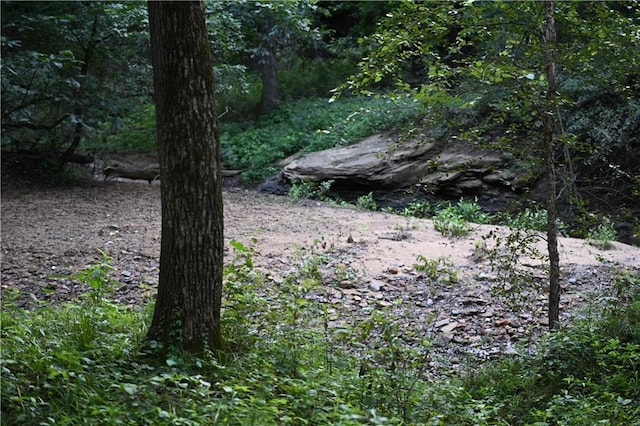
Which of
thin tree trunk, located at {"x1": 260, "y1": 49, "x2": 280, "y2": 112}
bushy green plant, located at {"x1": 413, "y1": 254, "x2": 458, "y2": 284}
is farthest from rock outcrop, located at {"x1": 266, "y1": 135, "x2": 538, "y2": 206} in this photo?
bushy green plant, located at {"x1": 413, "y1": 254, "x2": 458, "y2": 284}

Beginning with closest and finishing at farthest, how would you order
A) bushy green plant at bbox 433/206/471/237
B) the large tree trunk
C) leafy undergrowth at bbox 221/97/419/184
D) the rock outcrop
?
the large tree trunk
bushy green plant at bbox 433/206/471/237
the rock outcrop
leafy undergrowth at bbox 221/97/419/184

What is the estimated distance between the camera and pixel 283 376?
13.5 ft

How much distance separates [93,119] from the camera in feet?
39.2

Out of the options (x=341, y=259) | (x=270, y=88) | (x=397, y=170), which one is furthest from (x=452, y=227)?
(x=270, y=88)

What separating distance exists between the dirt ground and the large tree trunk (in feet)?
4.46

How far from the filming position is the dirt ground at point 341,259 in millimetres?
6336

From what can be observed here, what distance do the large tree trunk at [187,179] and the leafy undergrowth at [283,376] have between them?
25 centimetres

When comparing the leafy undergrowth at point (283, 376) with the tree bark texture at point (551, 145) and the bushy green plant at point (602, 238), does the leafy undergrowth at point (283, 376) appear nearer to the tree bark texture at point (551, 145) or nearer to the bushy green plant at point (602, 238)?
the tree bark texture at point (551, 145)

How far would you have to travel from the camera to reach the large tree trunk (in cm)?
394

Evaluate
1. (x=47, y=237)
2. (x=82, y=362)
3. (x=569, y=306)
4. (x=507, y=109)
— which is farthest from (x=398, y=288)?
(x=47, y=237)

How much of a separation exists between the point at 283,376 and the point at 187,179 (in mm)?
1342

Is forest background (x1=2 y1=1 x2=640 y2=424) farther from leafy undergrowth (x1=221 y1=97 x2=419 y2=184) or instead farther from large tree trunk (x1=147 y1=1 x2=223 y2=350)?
leafy undergrowth (x1=221 y1=97 x2=419 y2=184)

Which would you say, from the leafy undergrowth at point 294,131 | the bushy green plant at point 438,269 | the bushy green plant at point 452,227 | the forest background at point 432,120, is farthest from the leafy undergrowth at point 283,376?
the leafy undergrowth at point 294,131

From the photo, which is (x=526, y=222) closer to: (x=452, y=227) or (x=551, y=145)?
(x=551, y=145)
